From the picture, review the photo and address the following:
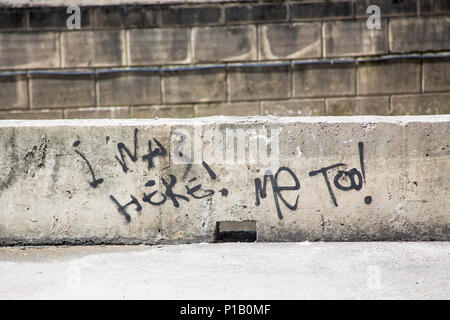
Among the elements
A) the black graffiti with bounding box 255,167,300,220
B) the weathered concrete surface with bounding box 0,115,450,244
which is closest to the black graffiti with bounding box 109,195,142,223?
the weathered concrete surface with bounding box 0,115,450,244

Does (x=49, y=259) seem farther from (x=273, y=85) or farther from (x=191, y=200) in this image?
(x=273, y=85)

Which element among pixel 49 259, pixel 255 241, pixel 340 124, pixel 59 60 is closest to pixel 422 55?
pixel 340 124

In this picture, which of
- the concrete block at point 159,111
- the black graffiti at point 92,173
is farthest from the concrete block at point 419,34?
the black graffiti at point 92,173

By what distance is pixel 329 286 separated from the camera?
128 inches

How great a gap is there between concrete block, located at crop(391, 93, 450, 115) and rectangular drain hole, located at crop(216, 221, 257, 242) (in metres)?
3.70

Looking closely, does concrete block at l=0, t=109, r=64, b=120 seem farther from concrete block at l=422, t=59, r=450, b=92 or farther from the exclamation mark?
concrete block at l=422, t=59, r=450, b=92

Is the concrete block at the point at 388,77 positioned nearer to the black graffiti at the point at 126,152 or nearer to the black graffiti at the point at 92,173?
the black graffiti at the point at 126,152

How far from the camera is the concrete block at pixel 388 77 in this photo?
7676 mm

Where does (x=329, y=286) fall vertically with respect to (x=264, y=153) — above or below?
below

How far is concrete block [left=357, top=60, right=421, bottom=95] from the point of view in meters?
7.68

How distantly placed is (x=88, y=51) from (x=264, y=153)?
4.37m

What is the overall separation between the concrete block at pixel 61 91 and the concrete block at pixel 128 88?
0.57 ft
